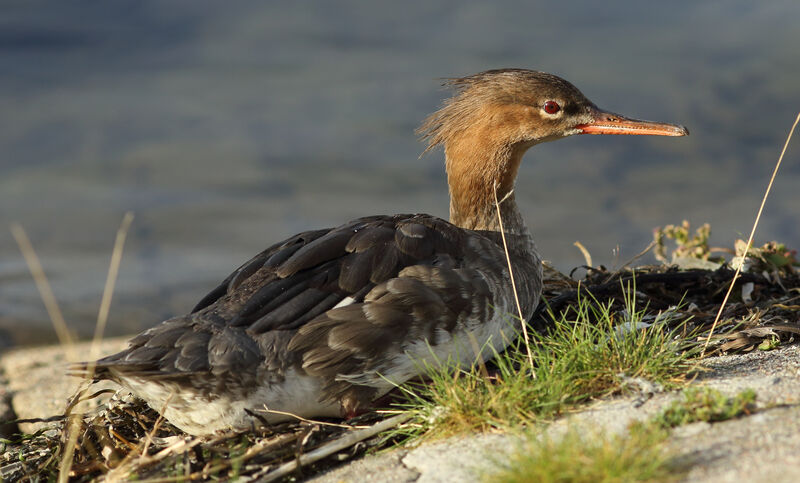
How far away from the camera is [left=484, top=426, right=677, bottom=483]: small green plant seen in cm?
228

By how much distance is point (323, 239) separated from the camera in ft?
12.7

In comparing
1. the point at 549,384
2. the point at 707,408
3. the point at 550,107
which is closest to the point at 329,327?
the point at 549,384

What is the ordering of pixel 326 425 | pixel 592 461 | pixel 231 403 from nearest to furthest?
pixel 592 461
pixel 231 403
pixel 326 425

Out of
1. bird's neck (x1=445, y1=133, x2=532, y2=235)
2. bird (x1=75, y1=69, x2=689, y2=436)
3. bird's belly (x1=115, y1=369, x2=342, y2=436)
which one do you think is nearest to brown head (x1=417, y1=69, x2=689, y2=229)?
bird's neck (x1=445, y1=133, x2=532, y2=235)

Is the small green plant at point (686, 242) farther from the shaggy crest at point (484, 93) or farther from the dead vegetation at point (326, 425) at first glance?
the shaggy crest at point (484, 93)

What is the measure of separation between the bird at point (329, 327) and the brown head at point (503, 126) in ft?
1.46

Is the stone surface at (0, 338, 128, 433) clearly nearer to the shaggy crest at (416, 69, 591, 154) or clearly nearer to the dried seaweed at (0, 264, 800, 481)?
the dried seaweed at (0, 264, 800, 481)

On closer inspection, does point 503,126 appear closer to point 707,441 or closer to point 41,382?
point 707,441

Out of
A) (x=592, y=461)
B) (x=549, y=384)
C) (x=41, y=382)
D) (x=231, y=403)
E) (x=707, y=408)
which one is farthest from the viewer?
(x=41, y=382)

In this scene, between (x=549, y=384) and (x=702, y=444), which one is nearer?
(x=702, y=444)

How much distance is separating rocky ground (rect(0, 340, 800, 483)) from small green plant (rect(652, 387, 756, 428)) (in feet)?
0.09

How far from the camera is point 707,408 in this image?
268cm

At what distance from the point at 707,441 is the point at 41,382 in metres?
4.88

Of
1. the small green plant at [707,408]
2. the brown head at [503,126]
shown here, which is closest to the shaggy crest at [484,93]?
the brown head at [503,126]
